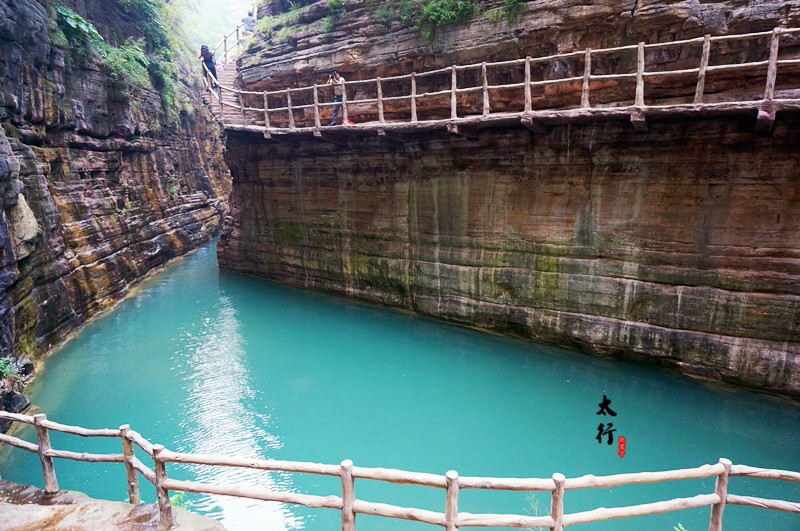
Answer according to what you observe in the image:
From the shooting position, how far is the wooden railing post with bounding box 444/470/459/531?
143 inches

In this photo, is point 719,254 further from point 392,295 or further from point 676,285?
point 392,295

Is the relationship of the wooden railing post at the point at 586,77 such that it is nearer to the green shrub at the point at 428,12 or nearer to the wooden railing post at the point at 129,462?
the green shrub at the point at 428,12

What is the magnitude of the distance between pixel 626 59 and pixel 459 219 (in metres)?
4.57

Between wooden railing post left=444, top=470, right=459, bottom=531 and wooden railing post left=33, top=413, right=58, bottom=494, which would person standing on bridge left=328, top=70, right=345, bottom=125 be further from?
wooden railing post left=444, top=470, right=459, bottom=531

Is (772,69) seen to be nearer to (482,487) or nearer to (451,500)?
(482,487)

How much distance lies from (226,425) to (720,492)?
6802 mm

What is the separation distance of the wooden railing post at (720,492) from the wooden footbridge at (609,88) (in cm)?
558

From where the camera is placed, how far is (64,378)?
9562mm

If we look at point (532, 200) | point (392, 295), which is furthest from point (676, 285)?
point (392, 295)

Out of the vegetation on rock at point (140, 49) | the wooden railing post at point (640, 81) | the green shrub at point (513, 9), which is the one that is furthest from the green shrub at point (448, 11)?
the vegetation on rock at point (140, 49)

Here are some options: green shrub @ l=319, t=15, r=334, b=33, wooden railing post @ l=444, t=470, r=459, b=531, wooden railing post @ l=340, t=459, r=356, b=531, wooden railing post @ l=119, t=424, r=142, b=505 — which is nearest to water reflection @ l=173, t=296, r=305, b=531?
wooden railing post @ l=119, t=424, r=142, b=505

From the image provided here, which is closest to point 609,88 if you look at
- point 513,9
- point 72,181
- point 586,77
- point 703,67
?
point 586,77

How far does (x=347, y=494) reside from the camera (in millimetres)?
3852

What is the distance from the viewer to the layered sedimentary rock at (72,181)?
9.52 meters
